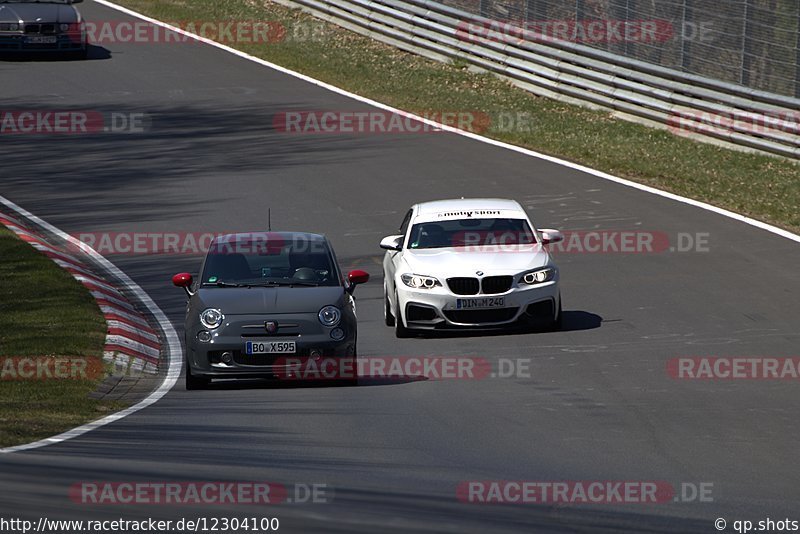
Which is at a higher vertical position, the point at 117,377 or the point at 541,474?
the point at 541,474

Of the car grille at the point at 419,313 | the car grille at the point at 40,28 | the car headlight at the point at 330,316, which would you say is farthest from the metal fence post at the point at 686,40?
the car headlight at the point at 330,316

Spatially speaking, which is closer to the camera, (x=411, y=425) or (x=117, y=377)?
(x=411, y=425)

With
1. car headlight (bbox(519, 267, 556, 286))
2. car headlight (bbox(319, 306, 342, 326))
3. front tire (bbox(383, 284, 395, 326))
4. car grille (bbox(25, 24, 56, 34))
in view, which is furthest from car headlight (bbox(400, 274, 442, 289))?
car grille (bbox(25, 24, 56, 34))

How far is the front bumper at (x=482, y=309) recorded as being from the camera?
671 inches

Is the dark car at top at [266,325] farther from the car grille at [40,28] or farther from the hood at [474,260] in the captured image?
the car grille at [40,28]

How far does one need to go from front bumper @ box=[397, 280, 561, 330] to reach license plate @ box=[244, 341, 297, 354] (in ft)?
9.80

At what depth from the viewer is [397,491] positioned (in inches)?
403

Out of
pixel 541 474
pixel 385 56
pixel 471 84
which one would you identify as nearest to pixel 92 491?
pixel 541 474

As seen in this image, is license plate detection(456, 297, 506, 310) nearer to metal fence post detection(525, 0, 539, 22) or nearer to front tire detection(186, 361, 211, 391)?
front tire detection(186, 361, 211, 391)

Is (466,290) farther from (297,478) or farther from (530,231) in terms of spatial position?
(297,478)

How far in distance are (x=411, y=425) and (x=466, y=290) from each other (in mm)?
4479

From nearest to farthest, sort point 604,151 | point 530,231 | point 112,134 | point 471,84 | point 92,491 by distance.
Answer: point 92,491
point 530,231
point 604,151
point 112,134
point 471,84

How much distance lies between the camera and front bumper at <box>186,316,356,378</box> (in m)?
14.5

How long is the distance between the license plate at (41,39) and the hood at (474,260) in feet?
60.0
